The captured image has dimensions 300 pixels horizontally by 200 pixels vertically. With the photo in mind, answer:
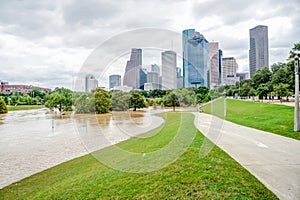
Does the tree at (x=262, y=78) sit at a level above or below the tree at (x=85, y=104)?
above

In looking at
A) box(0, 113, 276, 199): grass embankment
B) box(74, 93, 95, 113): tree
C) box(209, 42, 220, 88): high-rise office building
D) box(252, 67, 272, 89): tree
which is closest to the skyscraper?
box(252, 67, 272, 89): tree

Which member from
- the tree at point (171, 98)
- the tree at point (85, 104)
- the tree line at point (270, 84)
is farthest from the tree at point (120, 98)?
the tree line at point (270, 84)

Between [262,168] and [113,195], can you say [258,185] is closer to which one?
[262,168]

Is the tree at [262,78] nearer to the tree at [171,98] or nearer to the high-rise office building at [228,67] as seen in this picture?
the high-rise office building at [228,67]

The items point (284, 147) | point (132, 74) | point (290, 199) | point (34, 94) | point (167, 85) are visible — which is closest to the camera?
point (290, 199)

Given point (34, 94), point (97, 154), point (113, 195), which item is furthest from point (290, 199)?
point (34, 94)

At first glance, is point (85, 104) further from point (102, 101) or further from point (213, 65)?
point (213, 65)

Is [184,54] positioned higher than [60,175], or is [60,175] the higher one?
[184,54]
